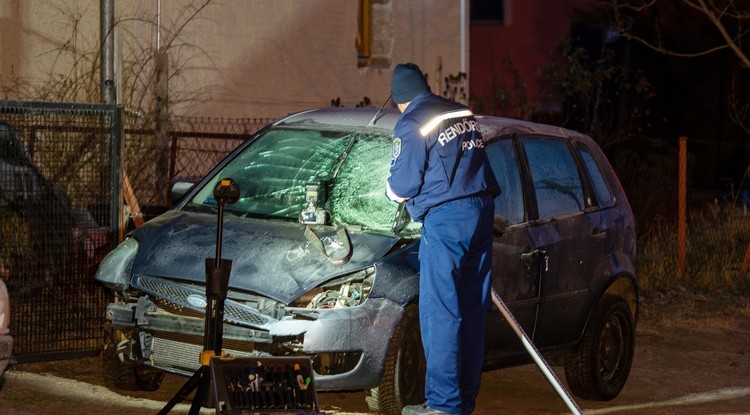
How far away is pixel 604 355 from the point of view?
890 cm

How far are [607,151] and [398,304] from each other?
1340 cm

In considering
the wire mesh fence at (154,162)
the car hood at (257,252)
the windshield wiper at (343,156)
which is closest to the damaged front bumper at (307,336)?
the car hood at (257,252)

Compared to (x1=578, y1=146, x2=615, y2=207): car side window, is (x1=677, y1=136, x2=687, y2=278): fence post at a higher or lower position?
lower

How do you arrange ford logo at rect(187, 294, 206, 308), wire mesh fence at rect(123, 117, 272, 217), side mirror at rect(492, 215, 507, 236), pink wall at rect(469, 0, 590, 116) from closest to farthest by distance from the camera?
ford logo at rect(187, 294, 206, 308)
side mirror at rect(492, 215, 507, 236)
wire mesh fence at rect(123, 117, 272, 217)
pink wall at rect(469, 0, 590, 116)

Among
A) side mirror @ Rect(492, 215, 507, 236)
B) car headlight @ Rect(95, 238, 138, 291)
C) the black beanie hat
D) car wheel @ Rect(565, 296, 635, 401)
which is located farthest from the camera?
car wheel @ Rect(565, 296, 635, 401)

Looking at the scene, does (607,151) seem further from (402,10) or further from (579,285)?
(579,285)

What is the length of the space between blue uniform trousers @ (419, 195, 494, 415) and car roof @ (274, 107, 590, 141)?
129cm

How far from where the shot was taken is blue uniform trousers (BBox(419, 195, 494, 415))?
6848 millimetres

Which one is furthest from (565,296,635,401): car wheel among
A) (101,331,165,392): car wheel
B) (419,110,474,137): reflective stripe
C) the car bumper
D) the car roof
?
the car bumper

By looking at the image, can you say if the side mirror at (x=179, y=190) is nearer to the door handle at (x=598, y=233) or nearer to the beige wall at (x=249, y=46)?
the door handle at (x=598, y=233)

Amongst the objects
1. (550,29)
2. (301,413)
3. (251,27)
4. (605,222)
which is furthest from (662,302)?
(550,29)

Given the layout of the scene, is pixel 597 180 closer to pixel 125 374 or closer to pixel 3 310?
pixel 125 374

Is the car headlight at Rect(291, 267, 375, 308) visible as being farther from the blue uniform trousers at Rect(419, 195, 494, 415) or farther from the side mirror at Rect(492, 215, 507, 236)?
the side mirror at Rect(492, 215, 507, 236)

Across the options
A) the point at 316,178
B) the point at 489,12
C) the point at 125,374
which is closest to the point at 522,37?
the point at 489,12
